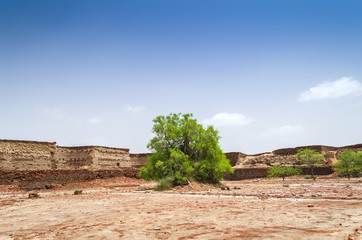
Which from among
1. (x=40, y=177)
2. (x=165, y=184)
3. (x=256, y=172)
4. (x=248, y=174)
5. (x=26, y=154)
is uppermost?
(x=26, y=154)

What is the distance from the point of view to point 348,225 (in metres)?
5.12

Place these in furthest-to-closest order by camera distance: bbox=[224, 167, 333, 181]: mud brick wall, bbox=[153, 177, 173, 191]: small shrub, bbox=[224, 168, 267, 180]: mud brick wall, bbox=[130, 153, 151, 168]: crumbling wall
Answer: bbox=[130, 153, 151, 168]: crumbling wall < bbox=[224, 168, 267, 180]: mud brick wall < bbox=[224, 167, 333, 181]: mud brick wall < bbox=[153, 177, 173, 191]: small shrub

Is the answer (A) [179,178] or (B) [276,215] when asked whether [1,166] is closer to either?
(A) [179,178]

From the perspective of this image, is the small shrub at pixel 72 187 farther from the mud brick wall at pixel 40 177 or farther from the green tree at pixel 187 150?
the green tree at pixel 187 150

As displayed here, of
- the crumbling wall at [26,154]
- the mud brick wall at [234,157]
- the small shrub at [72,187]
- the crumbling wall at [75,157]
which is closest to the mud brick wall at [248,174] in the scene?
the mud brick wall at [234,157]

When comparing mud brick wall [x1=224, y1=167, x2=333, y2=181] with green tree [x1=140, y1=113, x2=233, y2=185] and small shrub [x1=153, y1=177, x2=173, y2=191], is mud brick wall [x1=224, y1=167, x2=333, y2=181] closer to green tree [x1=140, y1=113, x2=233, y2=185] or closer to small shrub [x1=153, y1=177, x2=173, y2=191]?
green tree [x1=140, y1=113, x2=233, y2=185]

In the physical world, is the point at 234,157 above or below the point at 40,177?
above

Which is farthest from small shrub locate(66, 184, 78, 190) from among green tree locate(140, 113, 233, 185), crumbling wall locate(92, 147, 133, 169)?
crumbling wall locate(92, 147, 133, 169)

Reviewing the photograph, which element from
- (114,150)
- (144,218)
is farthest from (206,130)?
(114,150)

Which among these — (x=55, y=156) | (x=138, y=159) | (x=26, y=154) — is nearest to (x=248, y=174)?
(x=138, y=159)

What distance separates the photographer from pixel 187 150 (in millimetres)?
21250

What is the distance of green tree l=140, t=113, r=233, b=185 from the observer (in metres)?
19.9

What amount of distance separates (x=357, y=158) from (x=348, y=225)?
29.1m

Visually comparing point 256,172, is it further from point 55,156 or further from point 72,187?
point 55,156
